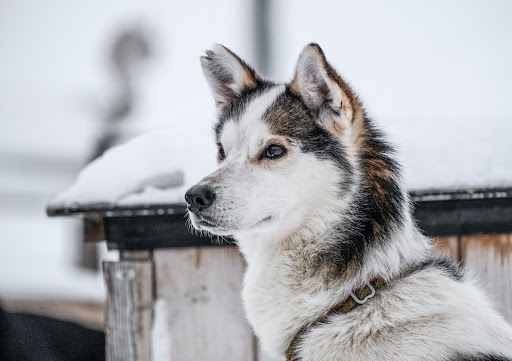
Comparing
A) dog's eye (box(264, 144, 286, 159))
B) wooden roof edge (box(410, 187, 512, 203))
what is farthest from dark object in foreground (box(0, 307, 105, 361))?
wooden roof edge (box(410, 187, 512, 203))

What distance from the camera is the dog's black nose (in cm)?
177

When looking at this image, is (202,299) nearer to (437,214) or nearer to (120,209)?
(120,209)

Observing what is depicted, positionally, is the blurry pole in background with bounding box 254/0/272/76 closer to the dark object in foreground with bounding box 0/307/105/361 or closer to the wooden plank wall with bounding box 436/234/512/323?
the wooden plank wall with bounding box 436/234/512/323

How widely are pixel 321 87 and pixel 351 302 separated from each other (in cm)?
81

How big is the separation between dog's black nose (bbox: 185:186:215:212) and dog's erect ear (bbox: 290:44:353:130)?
0.55 metres

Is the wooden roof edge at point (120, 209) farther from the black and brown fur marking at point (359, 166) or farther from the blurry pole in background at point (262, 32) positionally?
the blurry pole in background at point (262, 32)

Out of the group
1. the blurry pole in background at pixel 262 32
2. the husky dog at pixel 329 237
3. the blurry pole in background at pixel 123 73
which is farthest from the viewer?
the blurry pole in background at pixel 123 73

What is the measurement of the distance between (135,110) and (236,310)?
10.1 feet

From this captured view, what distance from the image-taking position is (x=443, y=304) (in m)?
1.63

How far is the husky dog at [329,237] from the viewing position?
1616mm

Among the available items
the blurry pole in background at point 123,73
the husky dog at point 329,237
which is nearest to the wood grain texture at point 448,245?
the husky dog at point 329,237

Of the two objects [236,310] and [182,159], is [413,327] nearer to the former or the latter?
[236,310]

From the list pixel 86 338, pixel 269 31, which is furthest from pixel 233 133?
pixel 269 31

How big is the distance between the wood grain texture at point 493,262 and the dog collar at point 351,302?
2.56 feet
